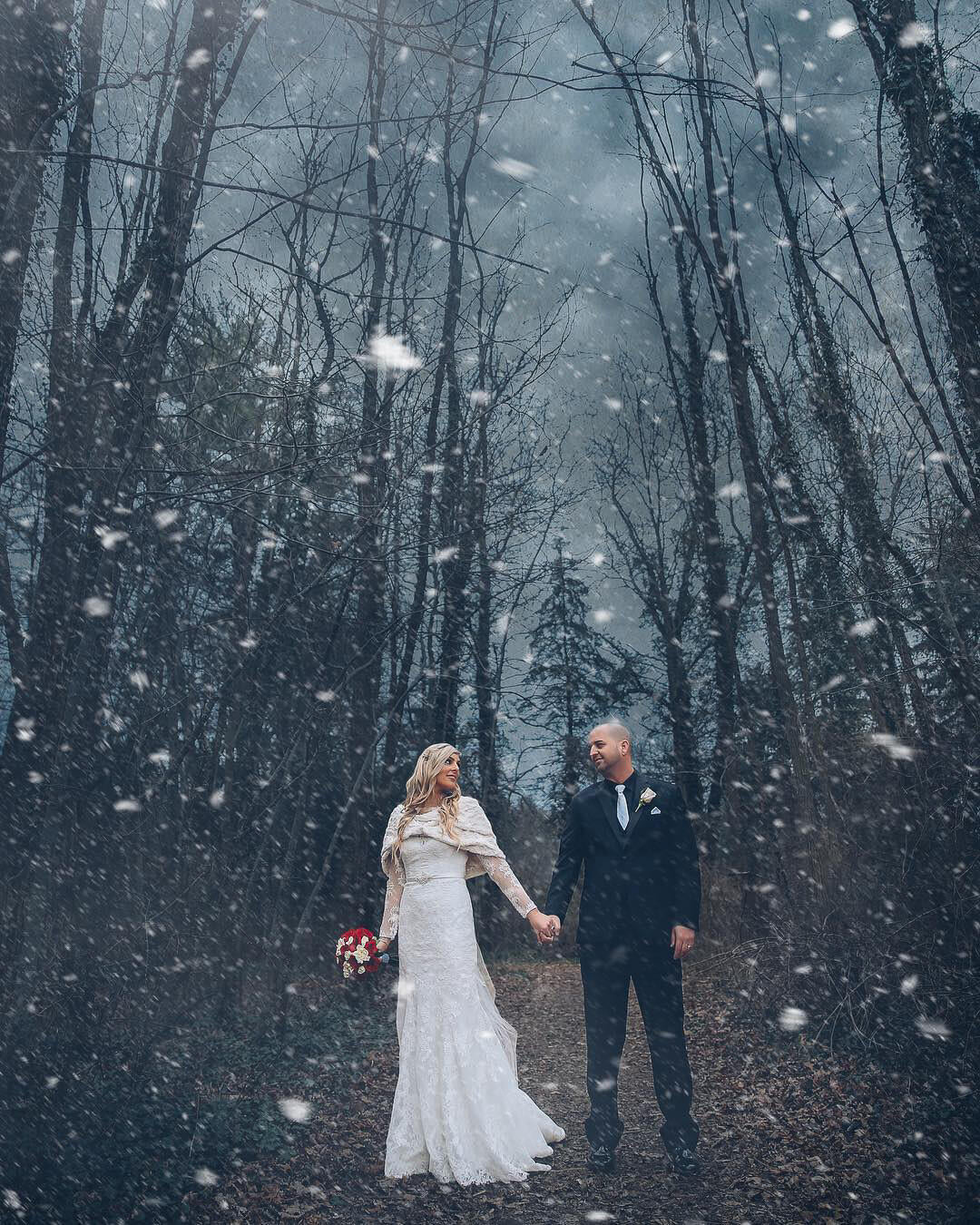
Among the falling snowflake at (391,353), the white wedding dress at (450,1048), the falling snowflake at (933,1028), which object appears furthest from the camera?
the falling snowflake at (391,353)

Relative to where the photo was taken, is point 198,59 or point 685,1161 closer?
point 685,1161

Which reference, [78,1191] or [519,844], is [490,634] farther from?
[78,1191]

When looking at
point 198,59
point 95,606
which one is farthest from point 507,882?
point 198,59

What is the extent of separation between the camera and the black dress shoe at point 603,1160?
474cm

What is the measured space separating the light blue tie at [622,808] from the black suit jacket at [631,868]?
1.1 inches

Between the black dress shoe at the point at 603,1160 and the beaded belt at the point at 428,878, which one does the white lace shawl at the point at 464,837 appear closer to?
the beaded belt at the point at 428,878

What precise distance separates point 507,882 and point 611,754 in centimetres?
97

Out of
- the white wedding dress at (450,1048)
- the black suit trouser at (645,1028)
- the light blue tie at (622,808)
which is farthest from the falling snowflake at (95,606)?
the black suit trouser at (645,1028)

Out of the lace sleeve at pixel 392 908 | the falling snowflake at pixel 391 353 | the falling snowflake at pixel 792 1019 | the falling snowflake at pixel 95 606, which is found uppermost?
the falling snowflake at pixel 391 353

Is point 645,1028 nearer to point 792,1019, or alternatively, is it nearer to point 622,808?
point 622,808

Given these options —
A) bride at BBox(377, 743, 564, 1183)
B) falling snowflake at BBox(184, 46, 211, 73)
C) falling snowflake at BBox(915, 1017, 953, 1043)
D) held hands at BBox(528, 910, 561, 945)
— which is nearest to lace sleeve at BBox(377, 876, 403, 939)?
bride at BBox(377, 743, 564, 1183)

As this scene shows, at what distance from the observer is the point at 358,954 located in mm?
6031

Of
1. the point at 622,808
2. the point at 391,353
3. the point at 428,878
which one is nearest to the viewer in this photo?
the point at 622,808

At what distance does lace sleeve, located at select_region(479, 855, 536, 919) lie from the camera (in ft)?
16.8
